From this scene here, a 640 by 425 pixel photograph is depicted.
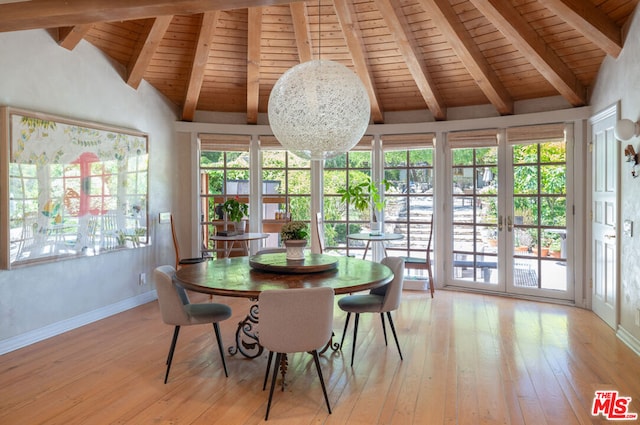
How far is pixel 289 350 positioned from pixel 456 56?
3892 mm

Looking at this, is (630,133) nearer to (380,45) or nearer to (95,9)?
(380,45)

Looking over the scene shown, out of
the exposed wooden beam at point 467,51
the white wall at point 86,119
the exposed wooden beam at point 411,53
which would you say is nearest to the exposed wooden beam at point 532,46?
the exposed wooden beam at point 467,51

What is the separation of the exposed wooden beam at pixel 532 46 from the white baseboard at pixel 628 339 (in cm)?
245

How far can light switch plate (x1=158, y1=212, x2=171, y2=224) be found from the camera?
5.53 metres

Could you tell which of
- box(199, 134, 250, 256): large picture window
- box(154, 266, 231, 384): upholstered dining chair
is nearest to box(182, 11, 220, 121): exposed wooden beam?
box(199, 134, 250, 256): large picture window

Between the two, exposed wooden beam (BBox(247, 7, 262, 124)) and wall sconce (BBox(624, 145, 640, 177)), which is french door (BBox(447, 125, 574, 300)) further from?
exposed wooden beam (BBox(247, 7, 262, 124))

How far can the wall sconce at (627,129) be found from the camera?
358cm

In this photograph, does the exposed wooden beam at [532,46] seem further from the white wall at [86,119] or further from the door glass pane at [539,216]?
the white wall at [86,119]

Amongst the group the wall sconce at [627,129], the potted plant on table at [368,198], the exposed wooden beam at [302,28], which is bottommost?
the potted plant on table at [368,198]

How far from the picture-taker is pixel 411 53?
4.66m

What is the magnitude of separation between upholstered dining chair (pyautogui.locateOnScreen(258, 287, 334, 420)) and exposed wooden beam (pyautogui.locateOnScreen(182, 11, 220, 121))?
3.01 meters

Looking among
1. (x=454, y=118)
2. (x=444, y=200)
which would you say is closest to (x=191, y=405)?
(x=444, y=200)

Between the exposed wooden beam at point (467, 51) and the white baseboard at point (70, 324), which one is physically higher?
the exposed wooden beam at point (467, 51)

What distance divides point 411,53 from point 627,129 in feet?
6.92
